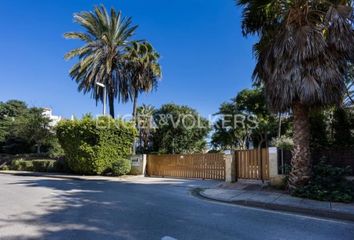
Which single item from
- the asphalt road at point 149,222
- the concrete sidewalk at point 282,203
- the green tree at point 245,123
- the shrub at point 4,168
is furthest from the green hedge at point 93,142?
the green tree at point 245,123

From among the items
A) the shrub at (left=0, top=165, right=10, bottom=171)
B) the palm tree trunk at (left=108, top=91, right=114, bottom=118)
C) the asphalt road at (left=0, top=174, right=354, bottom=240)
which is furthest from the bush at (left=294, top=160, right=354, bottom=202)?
the shrub at (left=0, top=165, right=10, bottom=171)

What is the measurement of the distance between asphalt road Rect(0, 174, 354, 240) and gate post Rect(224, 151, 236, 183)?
5.84m

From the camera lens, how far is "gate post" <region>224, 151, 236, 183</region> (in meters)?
15.7

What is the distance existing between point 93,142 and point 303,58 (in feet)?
49.5

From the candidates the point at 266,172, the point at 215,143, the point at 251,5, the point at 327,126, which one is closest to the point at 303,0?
the point at 251,5

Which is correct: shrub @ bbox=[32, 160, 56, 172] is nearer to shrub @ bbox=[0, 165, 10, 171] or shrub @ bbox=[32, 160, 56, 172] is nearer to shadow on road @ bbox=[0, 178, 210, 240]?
shrub @ bbox=[0, 165, 10, 171]

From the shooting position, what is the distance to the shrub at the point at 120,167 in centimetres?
2101

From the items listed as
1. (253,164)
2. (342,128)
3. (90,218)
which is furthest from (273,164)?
(90,218)

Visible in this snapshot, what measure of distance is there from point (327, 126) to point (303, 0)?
6.33 meters

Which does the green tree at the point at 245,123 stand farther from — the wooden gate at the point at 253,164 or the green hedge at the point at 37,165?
the green hedge at the point at 37,165

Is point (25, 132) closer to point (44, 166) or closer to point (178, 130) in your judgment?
point (44, 166)

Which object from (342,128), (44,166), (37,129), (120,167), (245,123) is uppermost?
(245,123)

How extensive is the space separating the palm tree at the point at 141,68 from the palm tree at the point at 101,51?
0.72m

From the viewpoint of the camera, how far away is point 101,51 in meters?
26.5
